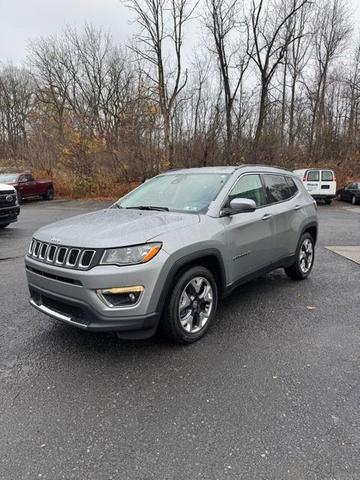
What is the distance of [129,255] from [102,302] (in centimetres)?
44

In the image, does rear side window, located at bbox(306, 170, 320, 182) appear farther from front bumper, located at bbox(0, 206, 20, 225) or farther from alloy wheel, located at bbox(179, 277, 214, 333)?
alloy wheel, located at bbox(179, 277, 214, 333)

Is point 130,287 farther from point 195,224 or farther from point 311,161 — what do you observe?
point 311,161

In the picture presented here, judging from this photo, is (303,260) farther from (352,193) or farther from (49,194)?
(49,194)

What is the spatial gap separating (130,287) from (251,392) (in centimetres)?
126

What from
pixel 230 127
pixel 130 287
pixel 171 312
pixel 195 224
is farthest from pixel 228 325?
pixel 230 127

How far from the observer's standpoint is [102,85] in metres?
26.2

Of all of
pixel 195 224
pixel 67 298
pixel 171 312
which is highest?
pixel 195 224

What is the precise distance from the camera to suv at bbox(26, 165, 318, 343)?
2.81m

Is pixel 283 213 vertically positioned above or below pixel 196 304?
above

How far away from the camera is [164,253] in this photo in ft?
9.58

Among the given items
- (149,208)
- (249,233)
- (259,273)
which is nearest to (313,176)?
(259,273)

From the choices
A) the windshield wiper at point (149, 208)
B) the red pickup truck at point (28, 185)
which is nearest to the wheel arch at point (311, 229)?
the windshield wiper at point (149, 208)

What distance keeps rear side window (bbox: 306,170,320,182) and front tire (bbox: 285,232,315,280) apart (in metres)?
14.8

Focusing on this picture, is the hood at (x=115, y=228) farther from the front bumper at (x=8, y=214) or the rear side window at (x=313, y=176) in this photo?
the rear side window at (x=313, y=176)
